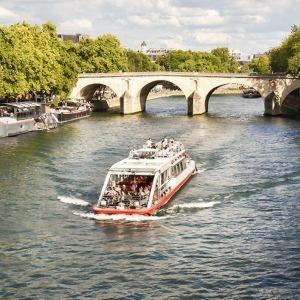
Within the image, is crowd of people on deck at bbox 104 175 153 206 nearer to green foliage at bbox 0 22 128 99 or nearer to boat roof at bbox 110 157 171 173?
boat roof at bbox 110 157 171 173

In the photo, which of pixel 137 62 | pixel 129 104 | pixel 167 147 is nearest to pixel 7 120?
pixel 167 147

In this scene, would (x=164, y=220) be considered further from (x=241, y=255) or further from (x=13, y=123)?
(x=13, y=123)

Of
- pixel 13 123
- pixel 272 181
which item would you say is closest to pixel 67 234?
pixel 272 181

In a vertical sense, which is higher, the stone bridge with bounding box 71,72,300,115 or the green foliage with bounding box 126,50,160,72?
the green foliage with bounding box 126,50,160,72

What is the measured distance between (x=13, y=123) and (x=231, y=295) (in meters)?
51.4

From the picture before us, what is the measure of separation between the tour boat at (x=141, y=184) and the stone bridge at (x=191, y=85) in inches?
2224

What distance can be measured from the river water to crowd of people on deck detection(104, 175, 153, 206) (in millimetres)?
1375

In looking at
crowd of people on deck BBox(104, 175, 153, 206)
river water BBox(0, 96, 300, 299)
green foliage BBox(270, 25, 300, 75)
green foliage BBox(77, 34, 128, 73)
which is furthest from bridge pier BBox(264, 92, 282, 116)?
crowd of people on deck BBox(104, 175, 153, 206)

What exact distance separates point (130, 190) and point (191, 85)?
69392 mm

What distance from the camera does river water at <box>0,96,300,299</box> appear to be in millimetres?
27470

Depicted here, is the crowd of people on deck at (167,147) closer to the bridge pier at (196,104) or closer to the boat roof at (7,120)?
the boat roof at (7,120)

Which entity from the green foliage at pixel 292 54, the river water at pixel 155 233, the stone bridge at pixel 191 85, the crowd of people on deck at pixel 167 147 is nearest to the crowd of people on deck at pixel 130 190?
the river water at pixel 155 233

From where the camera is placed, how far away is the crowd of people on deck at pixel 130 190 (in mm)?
37312

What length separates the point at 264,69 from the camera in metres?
195
